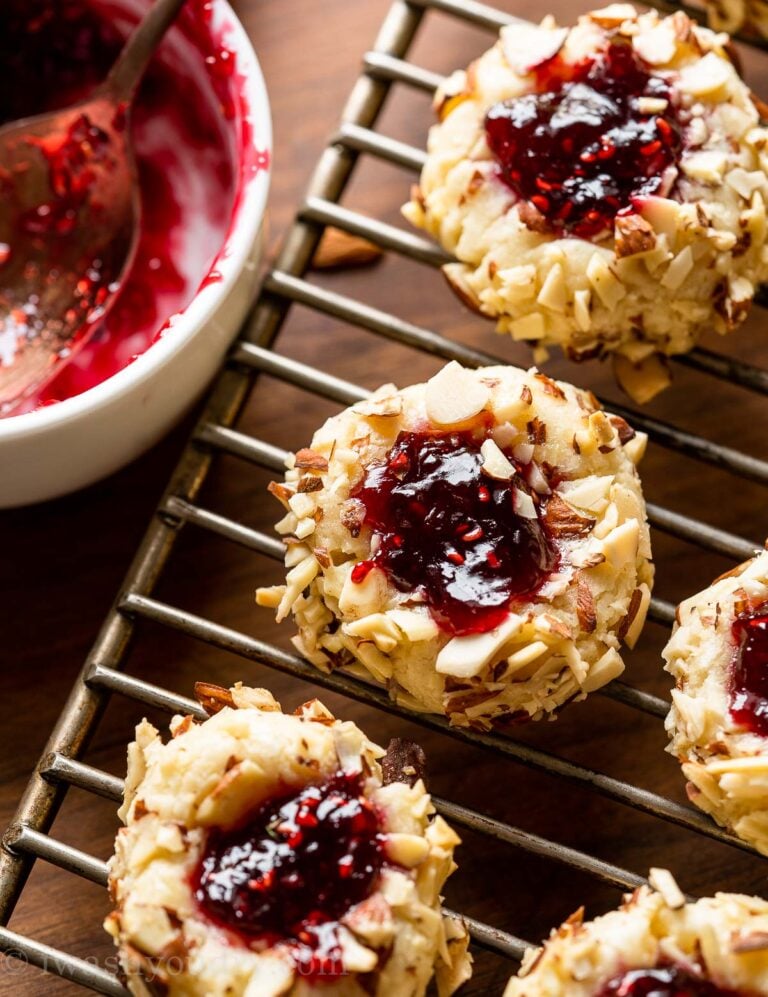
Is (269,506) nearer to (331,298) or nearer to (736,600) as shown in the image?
(331,298)

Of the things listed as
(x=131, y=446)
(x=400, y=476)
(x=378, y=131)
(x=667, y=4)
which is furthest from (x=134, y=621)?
(x=667, y=4)

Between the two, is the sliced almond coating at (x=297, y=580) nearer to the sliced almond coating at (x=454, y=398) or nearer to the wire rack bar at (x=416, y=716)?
the wire rack bar at (x=416, y=716)

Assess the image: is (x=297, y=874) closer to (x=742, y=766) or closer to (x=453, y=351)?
(x=742, y=766)

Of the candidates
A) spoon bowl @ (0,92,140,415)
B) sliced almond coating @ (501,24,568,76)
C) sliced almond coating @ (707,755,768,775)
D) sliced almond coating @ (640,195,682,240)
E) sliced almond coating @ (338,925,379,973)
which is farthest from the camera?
spoon bowl @ (0,92,140,415)

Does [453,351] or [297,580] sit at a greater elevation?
[453,351]

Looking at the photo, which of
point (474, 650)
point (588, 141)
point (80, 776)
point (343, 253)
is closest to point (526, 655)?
point (474, 650)

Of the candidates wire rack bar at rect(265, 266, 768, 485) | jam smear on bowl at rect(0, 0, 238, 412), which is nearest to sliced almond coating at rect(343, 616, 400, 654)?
wire rack bar at rect(265, 266, 768, 485)

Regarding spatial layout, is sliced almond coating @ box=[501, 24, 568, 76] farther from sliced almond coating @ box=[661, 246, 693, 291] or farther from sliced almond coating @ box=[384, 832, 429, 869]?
sliced almond coating @ box=[384, 832, 429, 869]

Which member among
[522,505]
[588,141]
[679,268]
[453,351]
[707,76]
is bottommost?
[522,505]
